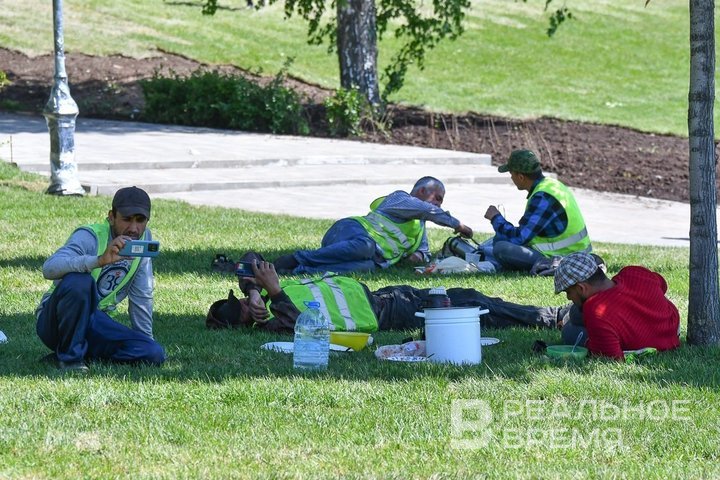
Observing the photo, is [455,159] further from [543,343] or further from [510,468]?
[510,468]

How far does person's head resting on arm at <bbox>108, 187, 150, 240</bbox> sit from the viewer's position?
20.9 feet

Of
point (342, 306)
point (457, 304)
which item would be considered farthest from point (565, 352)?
point (342, 306)

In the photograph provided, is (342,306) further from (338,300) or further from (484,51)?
(484,51)

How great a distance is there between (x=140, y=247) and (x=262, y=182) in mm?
10799

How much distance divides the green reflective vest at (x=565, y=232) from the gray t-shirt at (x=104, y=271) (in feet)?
15.4

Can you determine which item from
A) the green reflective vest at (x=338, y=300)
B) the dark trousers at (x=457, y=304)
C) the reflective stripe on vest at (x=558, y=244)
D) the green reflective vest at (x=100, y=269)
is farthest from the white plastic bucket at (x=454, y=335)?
the reflective stripe on vest at (x=558, y=244)

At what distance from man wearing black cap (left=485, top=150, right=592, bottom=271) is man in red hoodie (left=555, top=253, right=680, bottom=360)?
3451mm

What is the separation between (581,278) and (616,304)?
244 mm

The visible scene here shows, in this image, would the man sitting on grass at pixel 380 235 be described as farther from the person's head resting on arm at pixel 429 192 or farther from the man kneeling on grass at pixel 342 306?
the man kneeling on grass at pixel 342 306

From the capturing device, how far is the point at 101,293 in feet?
22.4

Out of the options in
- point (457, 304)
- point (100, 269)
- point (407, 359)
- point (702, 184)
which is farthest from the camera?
point (457, 304)

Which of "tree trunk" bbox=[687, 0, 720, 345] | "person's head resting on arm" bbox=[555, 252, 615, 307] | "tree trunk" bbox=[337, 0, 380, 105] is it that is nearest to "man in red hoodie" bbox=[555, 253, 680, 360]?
"person's head resting on arm" bbox=[555, 252, 615, 307]

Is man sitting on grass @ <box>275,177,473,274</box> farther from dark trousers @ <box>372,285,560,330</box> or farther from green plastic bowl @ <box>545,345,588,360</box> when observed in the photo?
green plastic bowl @ <box>545,345,588,360</box>

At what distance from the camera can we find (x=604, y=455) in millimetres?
5254
